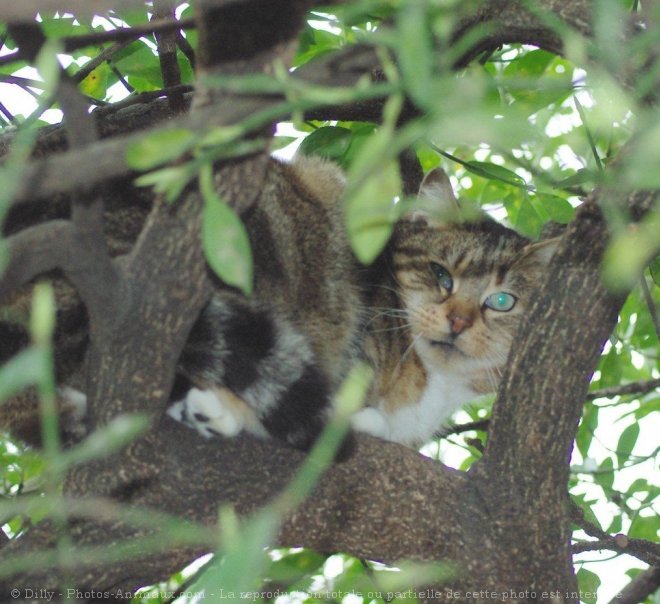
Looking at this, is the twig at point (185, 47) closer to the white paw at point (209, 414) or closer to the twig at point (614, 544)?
the white paw at point (209, 414)

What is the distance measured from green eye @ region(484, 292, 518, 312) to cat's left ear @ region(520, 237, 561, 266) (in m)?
0.12

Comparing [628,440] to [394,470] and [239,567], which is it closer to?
[394,470]

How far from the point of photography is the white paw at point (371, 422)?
2.33 meters

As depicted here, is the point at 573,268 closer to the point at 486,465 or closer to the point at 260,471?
the point at 486,465

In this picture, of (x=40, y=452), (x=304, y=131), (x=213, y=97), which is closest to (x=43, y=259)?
(x=213, y=97)

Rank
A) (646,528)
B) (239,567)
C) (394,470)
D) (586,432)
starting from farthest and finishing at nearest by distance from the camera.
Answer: (586,432) → (646,528) → (394,470) → (239,567)

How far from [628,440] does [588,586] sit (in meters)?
0.42

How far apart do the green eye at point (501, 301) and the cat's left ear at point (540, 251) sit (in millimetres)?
124

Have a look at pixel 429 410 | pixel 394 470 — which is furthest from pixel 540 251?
pixel 394 470

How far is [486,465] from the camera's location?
191 cm

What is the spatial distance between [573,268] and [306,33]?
934 mm

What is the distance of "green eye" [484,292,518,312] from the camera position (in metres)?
2.77

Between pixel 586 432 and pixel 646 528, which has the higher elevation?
pixel 586 432

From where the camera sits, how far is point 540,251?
270 cm
